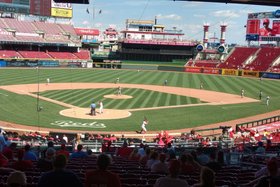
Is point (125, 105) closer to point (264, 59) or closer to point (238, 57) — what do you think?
point (264, 59)

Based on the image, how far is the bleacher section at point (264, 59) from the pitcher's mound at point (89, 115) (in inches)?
1944

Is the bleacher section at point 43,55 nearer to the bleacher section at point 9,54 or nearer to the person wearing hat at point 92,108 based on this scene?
the bleacher section at point 9,54

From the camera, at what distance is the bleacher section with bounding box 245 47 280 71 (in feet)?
250

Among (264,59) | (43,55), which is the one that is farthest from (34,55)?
(264,59)

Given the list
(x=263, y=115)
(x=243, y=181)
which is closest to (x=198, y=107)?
(x=263, y=115)

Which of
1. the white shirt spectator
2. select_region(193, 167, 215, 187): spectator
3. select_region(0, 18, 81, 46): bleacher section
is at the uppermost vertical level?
select_region(0, 18, 81, 46): bleacher section

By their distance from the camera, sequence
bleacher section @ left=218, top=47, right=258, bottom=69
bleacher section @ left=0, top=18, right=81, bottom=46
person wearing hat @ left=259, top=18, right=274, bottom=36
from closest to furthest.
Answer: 1. person wearing hat @ left=259, top=18, right=274, bottom=36
2. bleacher section @ left=218, top=47, right=258, bottom=69
3. bleacher section @ left=0, top=18, right=81, bottom=46

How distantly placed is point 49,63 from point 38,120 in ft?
171

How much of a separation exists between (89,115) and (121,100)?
27.7ft

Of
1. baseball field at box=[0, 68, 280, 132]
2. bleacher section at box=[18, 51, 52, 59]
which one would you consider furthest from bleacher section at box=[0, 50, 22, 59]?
baseball field at box=[0, 68, 280, 132]

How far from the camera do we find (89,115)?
103 ft

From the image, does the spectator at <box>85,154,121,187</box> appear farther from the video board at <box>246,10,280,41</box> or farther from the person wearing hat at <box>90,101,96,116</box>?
the video board at <box>246,10,280,41</box>

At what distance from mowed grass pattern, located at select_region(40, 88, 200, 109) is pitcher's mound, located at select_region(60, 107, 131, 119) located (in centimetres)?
187

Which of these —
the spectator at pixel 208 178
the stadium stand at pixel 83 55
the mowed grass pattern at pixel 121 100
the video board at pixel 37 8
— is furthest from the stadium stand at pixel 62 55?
→ the spectator at pixel 208 178
